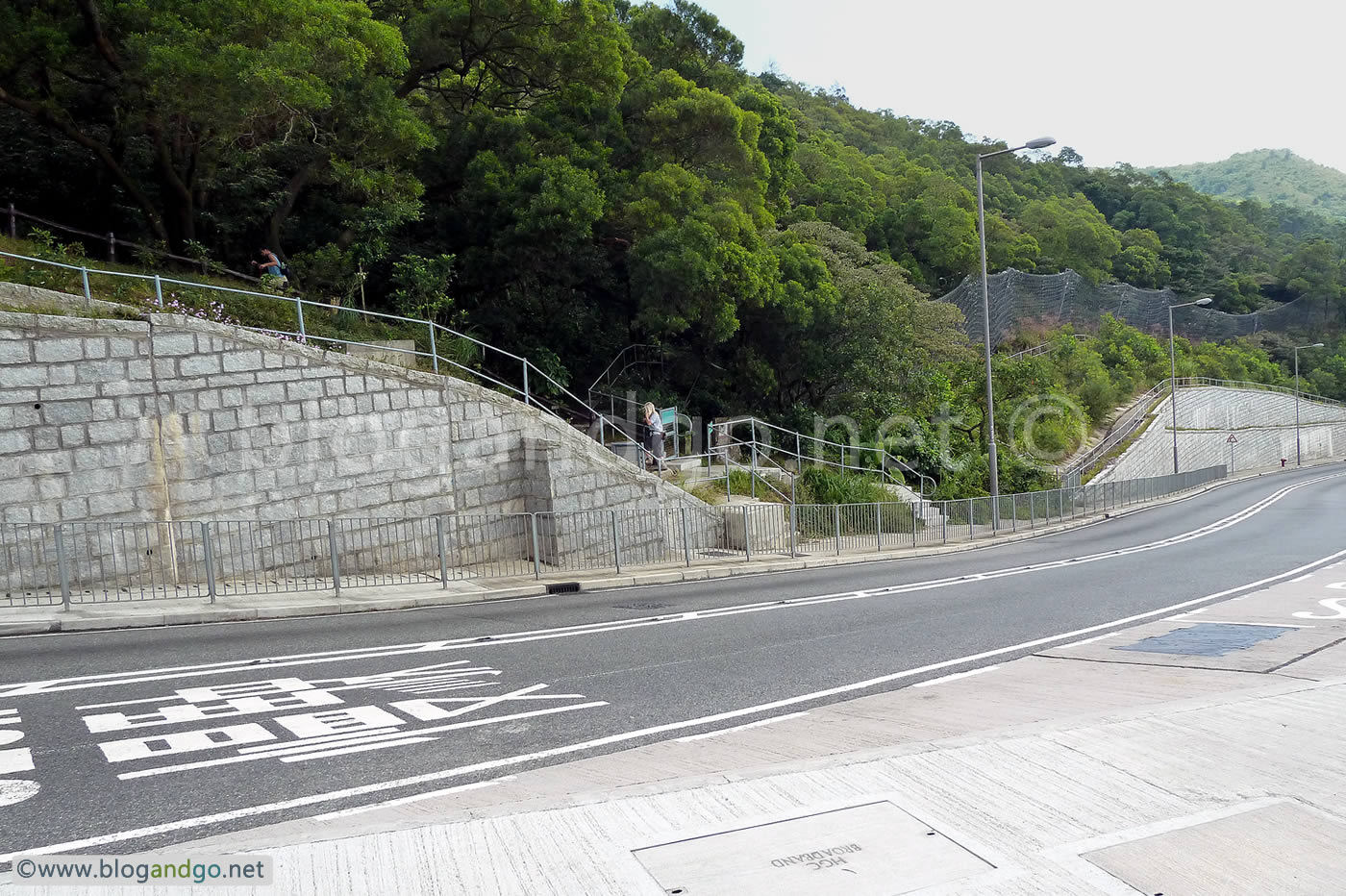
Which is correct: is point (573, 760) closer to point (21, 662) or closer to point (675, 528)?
point (21, 662)

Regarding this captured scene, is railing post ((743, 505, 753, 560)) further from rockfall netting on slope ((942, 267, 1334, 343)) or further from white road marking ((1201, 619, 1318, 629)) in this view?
rockfall netting on slope ((942, 267, 1334, 343))

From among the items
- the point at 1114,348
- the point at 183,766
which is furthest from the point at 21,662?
the point at 1114,348

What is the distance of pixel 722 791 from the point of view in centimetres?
548

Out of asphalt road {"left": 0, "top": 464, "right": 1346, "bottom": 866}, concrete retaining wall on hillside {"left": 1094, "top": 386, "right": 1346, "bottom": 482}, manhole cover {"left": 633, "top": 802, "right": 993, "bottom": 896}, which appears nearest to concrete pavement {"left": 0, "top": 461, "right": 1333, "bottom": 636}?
asphalt road {"left": 0, "top": 464, "right": 1346, "bottom": 866}

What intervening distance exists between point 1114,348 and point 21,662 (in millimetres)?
75799

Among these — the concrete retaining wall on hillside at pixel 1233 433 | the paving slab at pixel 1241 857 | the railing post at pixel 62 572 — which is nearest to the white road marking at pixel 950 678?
the paving slab at pixel 1241 857

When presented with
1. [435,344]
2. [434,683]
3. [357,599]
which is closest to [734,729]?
[434,683]

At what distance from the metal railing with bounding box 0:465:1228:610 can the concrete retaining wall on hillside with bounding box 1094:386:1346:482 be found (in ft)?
108

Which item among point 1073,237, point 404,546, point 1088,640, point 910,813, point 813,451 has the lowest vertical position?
point 1088,640

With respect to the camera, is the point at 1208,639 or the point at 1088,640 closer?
the point at 1208,639

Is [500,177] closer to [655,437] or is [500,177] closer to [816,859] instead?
[655,437]

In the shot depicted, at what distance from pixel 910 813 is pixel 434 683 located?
212 inches

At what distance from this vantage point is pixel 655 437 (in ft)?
78.5

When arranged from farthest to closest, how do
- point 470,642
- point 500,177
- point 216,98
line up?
point 500,177
point 216,98
point 470,642
